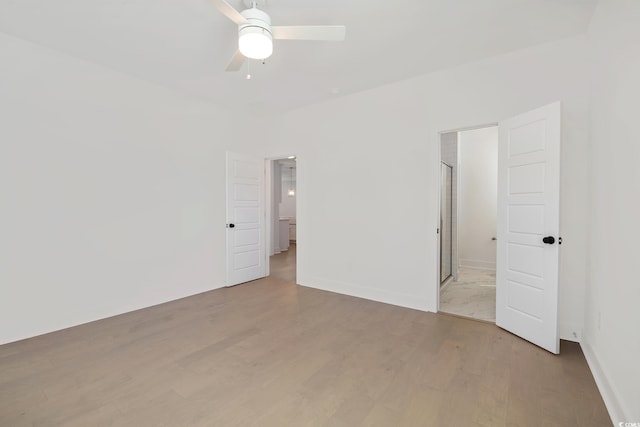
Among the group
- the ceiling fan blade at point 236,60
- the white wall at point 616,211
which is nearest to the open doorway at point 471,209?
the white wall at point 616,211

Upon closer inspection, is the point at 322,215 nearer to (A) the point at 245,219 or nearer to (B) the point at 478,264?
(A) the point at 245,219

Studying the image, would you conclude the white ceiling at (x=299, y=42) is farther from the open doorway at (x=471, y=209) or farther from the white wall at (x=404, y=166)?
the open doorway at (x=471, y=209)

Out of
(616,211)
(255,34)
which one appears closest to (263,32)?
(255,34)

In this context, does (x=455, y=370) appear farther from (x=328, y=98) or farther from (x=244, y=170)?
(x=244, y=170)

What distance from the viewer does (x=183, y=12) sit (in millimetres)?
2410

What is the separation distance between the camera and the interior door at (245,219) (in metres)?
4.82

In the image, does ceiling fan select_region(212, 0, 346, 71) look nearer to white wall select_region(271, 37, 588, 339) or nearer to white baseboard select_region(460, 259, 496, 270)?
white wall select_region(271, 37, 588, 339)

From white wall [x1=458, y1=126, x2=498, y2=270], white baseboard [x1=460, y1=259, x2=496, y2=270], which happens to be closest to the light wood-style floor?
white baseboard [x1=460, y1=259, x2=496, y2=270]

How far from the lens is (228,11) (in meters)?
1.90

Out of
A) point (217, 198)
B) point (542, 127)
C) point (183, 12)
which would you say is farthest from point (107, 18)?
point (542, 127)

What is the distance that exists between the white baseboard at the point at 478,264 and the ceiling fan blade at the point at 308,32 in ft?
18.7

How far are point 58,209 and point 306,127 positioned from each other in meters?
3.40

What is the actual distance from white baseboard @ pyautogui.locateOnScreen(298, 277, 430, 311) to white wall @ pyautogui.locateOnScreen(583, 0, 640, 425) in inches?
64.4

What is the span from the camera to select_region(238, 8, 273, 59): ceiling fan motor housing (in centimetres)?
207
